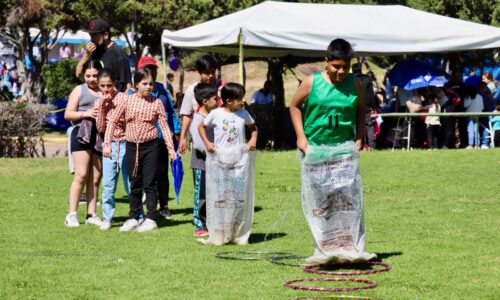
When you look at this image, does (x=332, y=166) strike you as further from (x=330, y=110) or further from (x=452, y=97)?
(x=452, y=97)

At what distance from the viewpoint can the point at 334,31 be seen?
20609 millimetres

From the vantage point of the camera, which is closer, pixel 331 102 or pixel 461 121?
pixel 331 102

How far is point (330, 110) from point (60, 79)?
28.9 meters

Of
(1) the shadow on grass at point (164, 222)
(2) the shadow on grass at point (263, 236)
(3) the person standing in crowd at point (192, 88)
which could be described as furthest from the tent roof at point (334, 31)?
(2) the shadow on grass at point (263, 236)

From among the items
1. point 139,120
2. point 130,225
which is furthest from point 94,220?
point 139,120

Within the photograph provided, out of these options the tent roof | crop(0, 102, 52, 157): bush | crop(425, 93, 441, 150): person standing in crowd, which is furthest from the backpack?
crop(0, 102, 52, 157): bush

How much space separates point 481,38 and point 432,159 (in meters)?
4.01

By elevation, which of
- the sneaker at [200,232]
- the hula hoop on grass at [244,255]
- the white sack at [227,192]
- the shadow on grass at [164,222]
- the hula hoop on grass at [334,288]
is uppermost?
the white sack at [227,192]

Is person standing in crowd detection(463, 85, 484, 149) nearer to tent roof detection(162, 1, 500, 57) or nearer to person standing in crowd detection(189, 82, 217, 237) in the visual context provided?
tent roof detection(162, 1, 500, 57)

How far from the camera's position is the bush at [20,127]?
1923 cm

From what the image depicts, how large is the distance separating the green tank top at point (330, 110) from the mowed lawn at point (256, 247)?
1063 mm

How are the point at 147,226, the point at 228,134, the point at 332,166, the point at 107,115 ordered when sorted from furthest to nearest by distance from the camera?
the point at 107,115 < the point at 147,226 < the point at 228,134 < the point at 332,166

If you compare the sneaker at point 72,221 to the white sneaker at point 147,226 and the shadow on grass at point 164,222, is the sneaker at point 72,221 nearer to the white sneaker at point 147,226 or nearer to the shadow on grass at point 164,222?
the shadow on grass at point 164,222

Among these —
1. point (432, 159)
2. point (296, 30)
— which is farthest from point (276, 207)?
point (296, 30)
